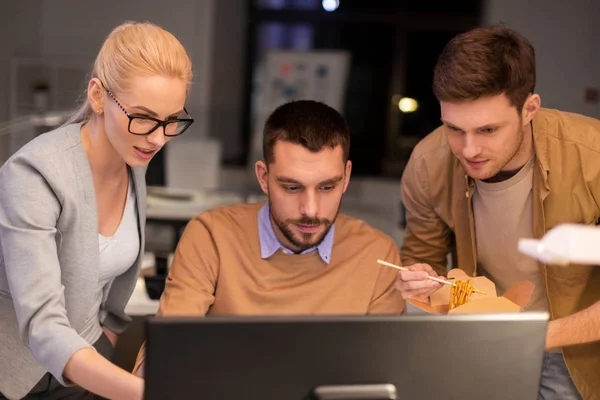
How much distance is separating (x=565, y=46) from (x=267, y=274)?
649cm

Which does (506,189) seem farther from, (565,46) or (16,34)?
(565,46)

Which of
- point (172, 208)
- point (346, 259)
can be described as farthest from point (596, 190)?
point (172, 208)

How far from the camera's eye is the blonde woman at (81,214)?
4.56 feet

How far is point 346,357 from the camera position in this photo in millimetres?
1008

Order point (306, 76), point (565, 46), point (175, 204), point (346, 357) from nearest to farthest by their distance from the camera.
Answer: point (346, 357)
point (175, 204)
point (306, 76)
point (565, 46)

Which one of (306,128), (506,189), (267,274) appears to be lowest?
(267,274)

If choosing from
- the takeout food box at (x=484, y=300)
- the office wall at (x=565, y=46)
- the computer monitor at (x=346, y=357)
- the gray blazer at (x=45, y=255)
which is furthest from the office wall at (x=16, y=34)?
the computer monitor at (x=346, y=357)

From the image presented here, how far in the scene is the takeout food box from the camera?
4.65 ft

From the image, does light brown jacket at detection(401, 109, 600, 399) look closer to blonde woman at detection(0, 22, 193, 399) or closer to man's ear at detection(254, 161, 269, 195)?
man's ear at detection(254, 161, 269, 195)

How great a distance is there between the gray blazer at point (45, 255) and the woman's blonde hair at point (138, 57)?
16cm

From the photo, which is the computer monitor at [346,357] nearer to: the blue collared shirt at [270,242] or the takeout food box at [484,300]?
the takeout food box at [484,300]

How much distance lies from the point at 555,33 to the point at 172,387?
7265 millimetres

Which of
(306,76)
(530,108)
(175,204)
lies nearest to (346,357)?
(530,108)

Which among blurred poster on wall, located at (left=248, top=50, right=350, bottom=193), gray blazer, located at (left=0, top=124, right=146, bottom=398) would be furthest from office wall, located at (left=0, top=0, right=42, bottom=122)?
gray blazer, located at (left=0, top=124, right=146, bottom=398)
